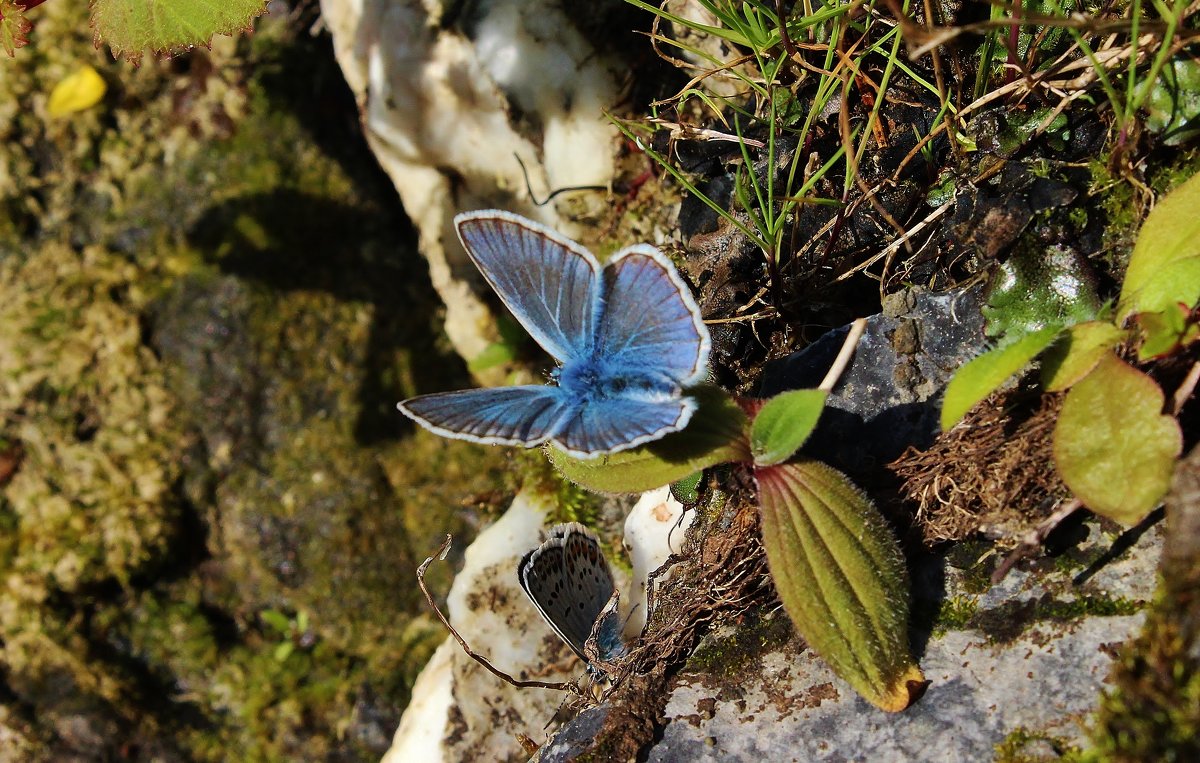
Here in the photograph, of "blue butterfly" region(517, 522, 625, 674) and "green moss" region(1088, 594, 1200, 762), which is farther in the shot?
"blue butterfly" region(517, 522, 625, 674)

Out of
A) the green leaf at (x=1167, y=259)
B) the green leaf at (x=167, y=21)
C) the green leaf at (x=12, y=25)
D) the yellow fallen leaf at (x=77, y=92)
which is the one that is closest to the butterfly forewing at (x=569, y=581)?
the green leaf at (x=1167, y=259)

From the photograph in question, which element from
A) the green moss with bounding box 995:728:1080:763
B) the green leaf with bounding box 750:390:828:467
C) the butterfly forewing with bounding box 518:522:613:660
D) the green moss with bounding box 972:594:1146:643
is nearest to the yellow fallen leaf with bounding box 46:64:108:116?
the butterfly forewing with bounding box 518:522:613:660

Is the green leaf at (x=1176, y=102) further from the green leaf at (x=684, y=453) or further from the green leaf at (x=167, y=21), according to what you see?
the green leaf at (x=167, y=21)

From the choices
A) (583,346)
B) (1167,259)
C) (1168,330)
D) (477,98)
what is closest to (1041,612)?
(1168,330)

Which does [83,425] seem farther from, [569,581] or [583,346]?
[583,346]

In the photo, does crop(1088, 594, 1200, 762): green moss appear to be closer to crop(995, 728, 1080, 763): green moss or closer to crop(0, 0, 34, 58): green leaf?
crop(995, 728, 1080, 763): green moss

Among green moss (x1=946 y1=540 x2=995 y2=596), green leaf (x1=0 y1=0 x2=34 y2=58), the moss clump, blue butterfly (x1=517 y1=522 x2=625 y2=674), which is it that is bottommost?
the moss clump
